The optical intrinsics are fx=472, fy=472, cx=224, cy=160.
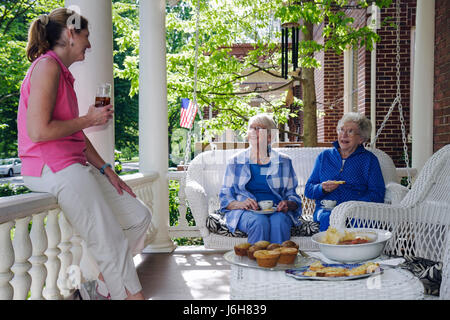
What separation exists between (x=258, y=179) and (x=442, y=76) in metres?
2.22

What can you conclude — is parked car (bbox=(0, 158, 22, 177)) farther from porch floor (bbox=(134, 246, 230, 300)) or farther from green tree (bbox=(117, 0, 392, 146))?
porch floor (bbox=(134, 246, 230, 300))

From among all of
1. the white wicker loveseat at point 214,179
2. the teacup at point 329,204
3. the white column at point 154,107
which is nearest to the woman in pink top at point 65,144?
the white wicker loveseat at point 214,179

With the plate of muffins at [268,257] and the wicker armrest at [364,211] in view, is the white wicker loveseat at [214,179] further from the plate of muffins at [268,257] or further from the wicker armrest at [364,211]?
the plate of muffins at [268,257]

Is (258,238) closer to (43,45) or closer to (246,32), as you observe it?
(43,45)

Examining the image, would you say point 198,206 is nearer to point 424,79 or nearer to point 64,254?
point 64,254

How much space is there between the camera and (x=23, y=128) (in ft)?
6.03

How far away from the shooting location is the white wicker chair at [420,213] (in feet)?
8.39

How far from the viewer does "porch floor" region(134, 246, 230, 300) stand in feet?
10.2

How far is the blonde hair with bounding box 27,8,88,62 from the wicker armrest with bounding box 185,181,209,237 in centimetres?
166

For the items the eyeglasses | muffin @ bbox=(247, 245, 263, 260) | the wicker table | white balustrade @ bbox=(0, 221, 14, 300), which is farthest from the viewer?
the eyeglasses

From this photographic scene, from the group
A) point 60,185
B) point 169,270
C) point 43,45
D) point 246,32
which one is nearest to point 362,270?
point 60,185

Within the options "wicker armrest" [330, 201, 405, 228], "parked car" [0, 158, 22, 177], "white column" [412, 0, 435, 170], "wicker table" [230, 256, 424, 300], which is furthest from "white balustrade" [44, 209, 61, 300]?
"parked car" [0, 158, 22, 177]

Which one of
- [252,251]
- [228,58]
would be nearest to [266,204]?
[252,251]
